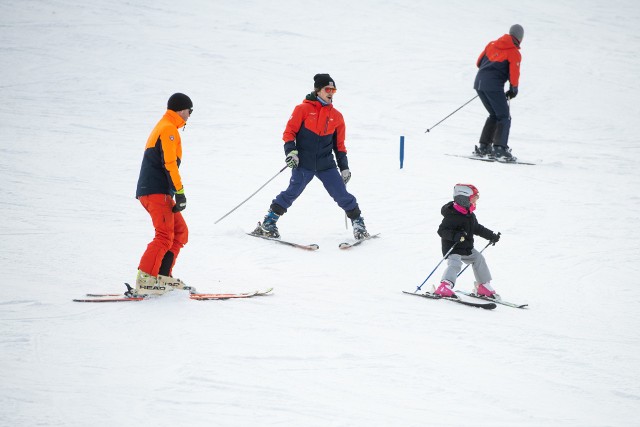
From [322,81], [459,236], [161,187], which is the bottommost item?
[459,236]

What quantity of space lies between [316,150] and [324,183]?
387mm

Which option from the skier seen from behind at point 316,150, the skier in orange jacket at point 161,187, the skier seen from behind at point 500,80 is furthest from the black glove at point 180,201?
the skier seen from behind at point 500,80

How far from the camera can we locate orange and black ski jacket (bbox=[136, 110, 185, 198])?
17.3 ft

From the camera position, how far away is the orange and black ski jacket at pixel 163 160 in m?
5.27

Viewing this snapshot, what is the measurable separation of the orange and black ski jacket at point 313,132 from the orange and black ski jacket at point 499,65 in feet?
15.1

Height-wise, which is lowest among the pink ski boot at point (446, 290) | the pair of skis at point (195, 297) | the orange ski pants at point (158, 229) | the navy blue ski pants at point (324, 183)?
the pair of skis at point (195, 297)

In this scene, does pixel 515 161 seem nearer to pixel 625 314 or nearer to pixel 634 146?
pixel 634 146

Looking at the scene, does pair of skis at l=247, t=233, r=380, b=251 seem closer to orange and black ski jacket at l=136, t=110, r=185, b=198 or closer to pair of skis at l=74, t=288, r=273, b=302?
pair of skis at l=74, t=288, r=273, b=302

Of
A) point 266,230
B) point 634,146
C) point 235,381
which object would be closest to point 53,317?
point 235,381

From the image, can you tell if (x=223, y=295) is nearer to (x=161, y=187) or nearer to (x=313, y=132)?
(x=161, y=187)

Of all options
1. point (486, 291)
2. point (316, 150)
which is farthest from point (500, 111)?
point (486, 291)

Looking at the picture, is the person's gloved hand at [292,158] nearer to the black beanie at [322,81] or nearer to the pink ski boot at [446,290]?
the black beanie at [322,81]

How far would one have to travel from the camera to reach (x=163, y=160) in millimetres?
5352

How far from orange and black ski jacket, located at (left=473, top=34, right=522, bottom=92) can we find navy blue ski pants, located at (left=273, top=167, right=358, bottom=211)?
15.4 ft
